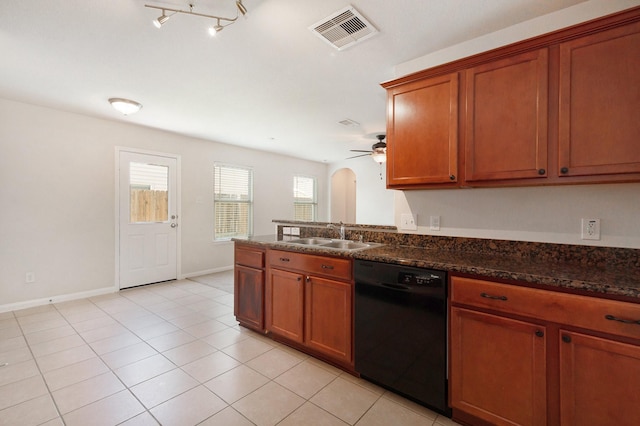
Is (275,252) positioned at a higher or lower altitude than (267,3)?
lower

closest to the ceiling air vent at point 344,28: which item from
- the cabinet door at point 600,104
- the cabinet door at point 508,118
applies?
the cabinet door at point 508,118

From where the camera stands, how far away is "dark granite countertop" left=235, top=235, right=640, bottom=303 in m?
1.24

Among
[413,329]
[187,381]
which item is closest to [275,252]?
[187,381]

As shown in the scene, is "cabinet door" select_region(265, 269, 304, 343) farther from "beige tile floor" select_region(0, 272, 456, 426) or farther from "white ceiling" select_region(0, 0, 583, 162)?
"white ceiling" select_region(0, 0, 583, 162)

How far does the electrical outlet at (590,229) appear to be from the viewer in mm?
1730

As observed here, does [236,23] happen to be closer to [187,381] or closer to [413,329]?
[413,329]

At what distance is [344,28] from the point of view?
203 cm

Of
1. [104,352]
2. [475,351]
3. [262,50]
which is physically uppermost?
[262,50]

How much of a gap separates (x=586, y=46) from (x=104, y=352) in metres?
4.10

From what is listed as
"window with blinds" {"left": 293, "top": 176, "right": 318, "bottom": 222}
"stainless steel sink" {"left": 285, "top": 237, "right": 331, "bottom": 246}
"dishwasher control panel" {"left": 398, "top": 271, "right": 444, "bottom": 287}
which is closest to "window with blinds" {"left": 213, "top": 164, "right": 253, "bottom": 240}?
"window with blinds" {"left": 293, "top": 176, "right": 318, "bottom": 222}

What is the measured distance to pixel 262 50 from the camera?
2.32 metres

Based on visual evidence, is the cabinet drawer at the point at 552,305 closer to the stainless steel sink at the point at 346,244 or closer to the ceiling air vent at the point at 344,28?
the stainless steel sink at the point at 346,244

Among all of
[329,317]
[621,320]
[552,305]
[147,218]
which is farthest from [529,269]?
[147,218]

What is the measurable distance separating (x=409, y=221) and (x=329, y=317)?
3.46 ft
